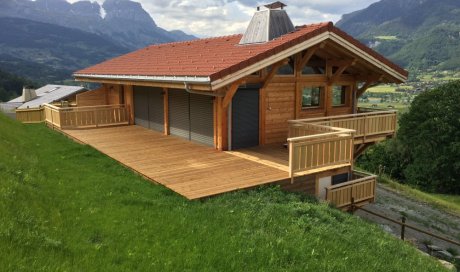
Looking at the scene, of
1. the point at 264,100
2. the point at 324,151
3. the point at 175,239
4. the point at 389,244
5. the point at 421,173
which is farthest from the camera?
the point at 421,173

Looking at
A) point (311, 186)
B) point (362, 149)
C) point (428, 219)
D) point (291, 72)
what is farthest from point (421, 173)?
point (311, 186)

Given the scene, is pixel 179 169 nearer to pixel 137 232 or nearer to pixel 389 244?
pixel 137 232

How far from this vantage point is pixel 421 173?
123 ft

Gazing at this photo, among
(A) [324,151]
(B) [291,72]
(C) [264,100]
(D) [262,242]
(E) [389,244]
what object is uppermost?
(B) [291,72]

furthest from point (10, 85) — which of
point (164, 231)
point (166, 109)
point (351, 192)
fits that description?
point (164, 231)

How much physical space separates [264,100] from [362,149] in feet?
14.9

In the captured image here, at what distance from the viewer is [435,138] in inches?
1410

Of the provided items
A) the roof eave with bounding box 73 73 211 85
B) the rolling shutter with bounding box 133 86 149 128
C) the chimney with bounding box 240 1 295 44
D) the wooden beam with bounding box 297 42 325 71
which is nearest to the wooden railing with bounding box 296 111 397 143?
the wooden beam with bounding box 297 42 325 71

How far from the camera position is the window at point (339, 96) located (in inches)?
635

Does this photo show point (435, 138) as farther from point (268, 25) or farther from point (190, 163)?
point (190, 163)

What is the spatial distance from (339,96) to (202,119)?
6142mm

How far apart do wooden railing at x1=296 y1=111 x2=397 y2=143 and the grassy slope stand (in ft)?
16.4

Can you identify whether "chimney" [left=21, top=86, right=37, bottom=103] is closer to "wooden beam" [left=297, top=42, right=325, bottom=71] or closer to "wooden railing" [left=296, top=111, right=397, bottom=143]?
"wooden beam" [left=297, top=42, right=325, bottom=71]

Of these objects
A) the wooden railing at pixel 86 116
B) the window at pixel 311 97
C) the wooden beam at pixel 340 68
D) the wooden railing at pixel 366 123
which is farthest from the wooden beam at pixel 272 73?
the wooden railing at pixel 86 116
